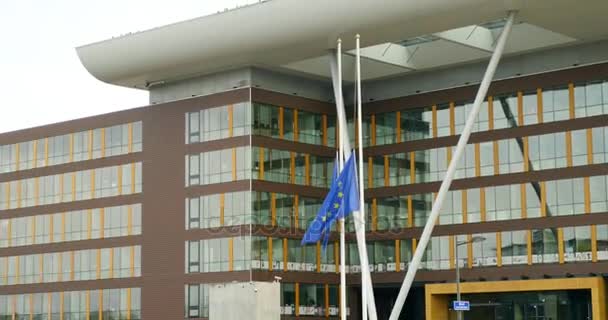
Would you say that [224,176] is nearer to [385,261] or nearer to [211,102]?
[211,102]

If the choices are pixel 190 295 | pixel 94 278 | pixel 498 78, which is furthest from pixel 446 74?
pixel 94 278

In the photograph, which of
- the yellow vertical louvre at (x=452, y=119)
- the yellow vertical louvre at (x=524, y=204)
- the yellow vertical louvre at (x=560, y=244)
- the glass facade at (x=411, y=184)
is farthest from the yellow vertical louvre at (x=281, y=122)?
the yellow vertical louvre at (x=560, y=244)

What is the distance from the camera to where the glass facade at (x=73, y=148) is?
262 feet

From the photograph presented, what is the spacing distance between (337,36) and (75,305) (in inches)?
1079

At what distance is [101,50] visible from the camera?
74.1m

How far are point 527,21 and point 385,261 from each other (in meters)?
19.3

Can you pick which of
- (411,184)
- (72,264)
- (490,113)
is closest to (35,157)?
(72,264)

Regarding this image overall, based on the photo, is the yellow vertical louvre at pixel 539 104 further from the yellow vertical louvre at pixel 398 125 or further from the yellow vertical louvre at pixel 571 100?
the yellow vertical louvre at pixel 398 125

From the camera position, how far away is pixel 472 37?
228 feet

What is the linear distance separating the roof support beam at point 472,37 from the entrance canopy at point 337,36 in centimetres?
5

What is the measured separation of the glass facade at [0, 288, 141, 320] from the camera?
79062 mm

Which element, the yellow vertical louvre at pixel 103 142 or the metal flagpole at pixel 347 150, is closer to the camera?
the metal flagpole at pixel 347 150

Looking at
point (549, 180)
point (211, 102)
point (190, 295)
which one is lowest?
point (190, 295)

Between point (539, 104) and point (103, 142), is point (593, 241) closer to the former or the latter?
point (539, 104)
